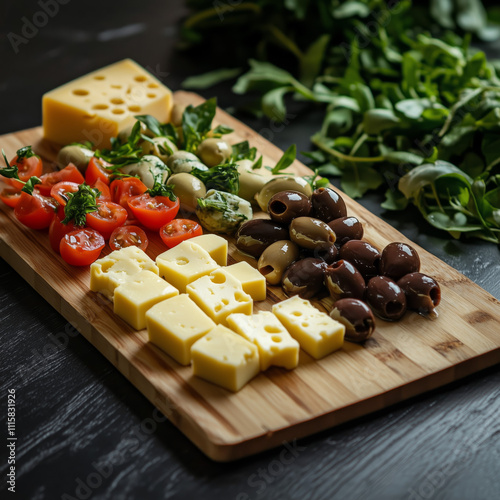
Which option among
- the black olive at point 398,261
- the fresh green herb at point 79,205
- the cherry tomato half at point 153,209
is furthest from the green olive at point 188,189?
the black olive at point 398,261

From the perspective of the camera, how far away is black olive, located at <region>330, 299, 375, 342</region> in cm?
169

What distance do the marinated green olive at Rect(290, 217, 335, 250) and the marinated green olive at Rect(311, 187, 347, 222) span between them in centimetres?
9

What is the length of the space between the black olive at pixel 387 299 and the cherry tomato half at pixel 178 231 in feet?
1.79

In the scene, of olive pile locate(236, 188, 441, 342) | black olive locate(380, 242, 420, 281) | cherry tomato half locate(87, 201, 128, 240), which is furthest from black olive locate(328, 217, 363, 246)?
cherry tomato half locate(87, 201, 128, 240)

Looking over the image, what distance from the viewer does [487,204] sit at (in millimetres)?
2135

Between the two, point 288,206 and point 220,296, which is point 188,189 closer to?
point 288,206

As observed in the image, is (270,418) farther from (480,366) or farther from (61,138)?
(61,138)

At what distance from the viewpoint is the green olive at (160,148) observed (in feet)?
7.50

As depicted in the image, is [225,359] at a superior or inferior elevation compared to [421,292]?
inferior

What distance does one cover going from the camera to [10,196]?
7.07ft

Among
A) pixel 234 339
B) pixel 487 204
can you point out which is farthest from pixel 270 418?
pixel 487 204

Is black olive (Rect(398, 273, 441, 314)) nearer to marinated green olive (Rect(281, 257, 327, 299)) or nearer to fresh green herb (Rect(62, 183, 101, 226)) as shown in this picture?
marinated green olive (Rect(281, 257, 327, 299))

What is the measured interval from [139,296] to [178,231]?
0.35m

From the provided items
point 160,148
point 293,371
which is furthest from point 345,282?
point 160,148
